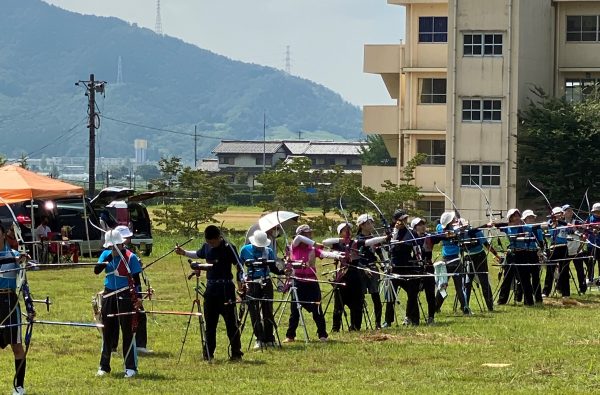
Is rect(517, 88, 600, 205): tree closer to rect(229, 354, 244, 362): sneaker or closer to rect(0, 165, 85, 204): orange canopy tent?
rect(0, 165, 85, 204): orange canopy tent

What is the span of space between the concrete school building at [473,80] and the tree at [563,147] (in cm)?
122

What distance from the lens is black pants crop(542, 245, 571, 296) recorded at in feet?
95.9

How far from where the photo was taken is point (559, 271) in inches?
1171

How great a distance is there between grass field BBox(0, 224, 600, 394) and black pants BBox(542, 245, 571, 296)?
3031 millimetres

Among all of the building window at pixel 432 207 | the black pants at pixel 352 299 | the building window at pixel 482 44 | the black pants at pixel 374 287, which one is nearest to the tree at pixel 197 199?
the building window at pixel 432 207

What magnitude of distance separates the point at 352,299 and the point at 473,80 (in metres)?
39.0

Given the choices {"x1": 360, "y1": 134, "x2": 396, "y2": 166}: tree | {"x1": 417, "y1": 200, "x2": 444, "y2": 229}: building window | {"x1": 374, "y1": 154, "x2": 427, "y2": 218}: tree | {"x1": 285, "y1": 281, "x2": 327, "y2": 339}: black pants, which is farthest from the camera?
{"x1": 360, "y1": 134, "x2": 396, "y2": 166}: tree

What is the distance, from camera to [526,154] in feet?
199

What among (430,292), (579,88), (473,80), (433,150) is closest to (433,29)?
(433,150)

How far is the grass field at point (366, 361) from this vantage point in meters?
16.4

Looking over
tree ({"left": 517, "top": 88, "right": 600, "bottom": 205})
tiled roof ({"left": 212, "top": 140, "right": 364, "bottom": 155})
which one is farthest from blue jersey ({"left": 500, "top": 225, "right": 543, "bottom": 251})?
tiled roof ({"left": 212, "top": 140, "right": 364, "bottom": 155})

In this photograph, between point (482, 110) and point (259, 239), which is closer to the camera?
point (259, 239)

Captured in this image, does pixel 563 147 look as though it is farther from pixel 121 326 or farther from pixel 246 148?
pixel 246 148

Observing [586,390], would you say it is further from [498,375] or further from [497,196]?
[497,196]
